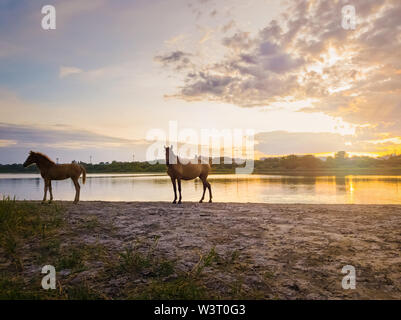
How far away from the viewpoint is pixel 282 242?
17.4 feet

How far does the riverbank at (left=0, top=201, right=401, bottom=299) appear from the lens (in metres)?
3.46

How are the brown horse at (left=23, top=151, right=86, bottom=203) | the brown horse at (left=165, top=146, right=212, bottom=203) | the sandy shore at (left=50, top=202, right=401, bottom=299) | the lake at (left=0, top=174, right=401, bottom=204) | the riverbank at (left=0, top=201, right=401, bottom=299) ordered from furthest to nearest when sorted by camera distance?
the lake at (left=0, top=174, right=401, bottom=204), the brown horse at (left=165, top=146, right=212, bottom=203), the brown horse at (left=23, top=151, right=86, bottom=203), the sandy shore at (left=50, top=202, right=401, bottom=299), the riverbank at (left=0, top=201, right=401, bottom=299)

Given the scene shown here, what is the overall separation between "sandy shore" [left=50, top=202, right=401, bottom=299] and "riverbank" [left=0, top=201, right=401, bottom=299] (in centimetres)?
2

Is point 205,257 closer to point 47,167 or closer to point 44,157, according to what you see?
point 47,167

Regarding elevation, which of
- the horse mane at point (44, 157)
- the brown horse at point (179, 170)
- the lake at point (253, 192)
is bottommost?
the lake at point (253, 192)

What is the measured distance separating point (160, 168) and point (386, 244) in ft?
343

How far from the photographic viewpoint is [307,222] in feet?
23.0

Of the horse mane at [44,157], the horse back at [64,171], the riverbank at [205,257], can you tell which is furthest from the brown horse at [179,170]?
the horse mane at [44,157]

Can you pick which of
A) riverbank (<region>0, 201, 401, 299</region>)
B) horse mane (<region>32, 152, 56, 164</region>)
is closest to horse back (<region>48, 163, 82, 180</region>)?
horse mane (<region>32, 152, 56, 164</region>)

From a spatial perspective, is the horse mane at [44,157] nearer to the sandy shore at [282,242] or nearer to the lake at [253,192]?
the lake at [253,192]

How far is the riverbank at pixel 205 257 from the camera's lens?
3461mm

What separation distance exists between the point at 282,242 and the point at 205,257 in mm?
1790

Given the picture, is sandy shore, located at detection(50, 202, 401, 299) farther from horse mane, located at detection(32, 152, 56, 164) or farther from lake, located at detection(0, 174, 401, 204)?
lake, located at detection(0, 174, 401, 204)

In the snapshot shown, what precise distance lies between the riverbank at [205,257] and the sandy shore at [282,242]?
2 centimetres
